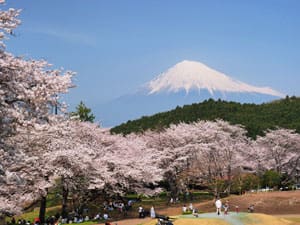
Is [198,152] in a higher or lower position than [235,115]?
lower

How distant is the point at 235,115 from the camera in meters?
88.8

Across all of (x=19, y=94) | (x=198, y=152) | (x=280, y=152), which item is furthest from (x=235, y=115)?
(x=19, y=94)

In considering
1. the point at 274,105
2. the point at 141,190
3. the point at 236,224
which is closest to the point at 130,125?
the point at 274,105

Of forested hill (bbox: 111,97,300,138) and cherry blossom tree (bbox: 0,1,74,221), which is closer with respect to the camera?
cherry blossom tree (bbox: 0,1,74,221)

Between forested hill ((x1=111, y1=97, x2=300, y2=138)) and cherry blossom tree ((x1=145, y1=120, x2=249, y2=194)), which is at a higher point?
forested hill ((x1=111, y1=97, x2=300, y2=138))

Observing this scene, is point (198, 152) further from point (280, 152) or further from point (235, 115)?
point (235, 115)

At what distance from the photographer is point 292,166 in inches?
2501

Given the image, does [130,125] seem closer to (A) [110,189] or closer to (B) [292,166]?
(B) [292,166]

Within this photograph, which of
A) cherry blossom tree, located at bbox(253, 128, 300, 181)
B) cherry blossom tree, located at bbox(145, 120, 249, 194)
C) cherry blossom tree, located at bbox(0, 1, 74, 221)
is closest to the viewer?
cherry blossom tree, located at bbox(0, 1, 74, 221)

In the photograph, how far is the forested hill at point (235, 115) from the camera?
84188 mm

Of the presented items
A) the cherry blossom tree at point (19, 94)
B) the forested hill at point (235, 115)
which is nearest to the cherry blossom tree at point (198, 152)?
the forested hill at point (235, 115)

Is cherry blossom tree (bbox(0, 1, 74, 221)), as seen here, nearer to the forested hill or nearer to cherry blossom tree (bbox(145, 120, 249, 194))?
cherry blossom tree (bbox(145, 120, 249, 194))

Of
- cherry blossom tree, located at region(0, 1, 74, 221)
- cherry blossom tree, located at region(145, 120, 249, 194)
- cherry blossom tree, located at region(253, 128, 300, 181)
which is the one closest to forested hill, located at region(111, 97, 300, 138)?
cherry blossom tree, located at region(253, 128, 300, 181)

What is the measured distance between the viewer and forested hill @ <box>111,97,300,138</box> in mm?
84188
